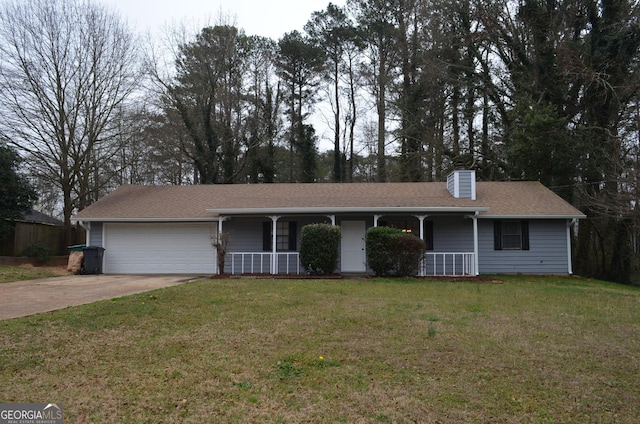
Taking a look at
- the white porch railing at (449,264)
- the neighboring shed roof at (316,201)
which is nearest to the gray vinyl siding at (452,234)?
the white porch railing at (449,264)

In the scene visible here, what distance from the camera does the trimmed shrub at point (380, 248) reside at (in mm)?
13828

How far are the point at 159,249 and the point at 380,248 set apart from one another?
8.02 meters

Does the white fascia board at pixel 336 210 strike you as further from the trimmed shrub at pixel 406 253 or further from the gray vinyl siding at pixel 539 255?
the gray vinyl siding at pixel 539 255

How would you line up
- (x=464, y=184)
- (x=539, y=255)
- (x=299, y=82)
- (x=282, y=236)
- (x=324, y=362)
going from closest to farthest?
1. (x=324, y=362)
2. (x=539, y=255)
3. (x=282, y=236)
4. (x=464, y=184)
5. (x=299, y=82)

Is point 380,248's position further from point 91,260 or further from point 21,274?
point 21,274

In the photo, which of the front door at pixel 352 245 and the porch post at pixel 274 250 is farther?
the front door at pixel 352 245

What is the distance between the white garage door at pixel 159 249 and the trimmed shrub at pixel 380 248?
581 centimetres

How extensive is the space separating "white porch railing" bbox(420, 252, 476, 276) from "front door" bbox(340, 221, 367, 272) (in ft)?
7.05

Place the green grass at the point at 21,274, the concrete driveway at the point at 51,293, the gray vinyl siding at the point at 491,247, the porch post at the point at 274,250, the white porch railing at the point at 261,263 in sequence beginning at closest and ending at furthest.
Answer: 1. the concrete driveway at the point at 51,293
2. the green grass at the point at 21,274
3. the porch post at the point at 274,250
4. the white porch railing at the point at 261,263
5. the gray vinyl siding at the point at 491,247

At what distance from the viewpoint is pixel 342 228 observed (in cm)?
1622

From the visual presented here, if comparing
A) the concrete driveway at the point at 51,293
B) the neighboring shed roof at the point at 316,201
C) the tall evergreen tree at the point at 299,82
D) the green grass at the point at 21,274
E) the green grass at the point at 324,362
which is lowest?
the green grass at the point at 324,362

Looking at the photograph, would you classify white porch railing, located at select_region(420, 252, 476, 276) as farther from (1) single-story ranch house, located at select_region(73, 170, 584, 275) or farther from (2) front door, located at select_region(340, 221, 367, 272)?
(2) front door, located at select_region(340, 221, 367, 272)

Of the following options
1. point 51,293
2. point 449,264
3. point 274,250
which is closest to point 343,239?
point 274,250

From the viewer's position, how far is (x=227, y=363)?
4965mm
